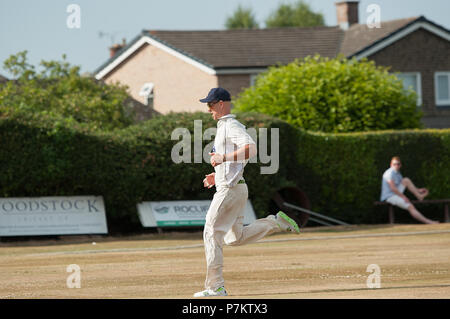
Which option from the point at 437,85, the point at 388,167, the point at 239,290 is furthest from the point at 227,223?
the point at 437,85

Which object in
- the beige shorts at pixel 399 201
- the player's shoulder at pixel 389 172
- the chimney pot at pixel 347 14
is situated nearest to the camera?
the player's shoulder at pixel 389 172

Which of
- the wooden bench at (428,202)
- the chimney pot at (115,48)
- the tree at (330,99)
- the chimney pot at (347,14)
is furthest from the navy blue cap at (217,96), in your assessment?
the chimney pot at (115,48)

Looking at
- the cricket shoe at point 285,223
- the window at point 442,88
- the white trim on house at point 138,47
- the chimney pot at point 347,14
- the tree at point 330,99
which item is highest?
the chimney pot at point 347,14

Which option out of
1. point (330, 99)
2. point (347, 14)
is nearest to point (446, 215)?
point (330, 99)

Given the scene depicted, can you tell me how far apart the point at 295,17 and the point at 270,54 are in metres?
63.3

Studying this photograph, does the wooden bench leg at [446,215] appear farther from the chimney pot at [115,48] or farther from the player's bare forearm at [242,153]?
the chimney pot at [115,48]

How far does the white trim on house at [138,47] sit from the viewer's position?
38.6 metres

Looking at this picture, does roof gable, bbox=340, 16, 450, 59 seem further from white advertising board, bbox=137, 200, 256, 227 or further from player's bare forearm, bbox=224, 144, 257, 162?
player's bare forearm, bbox=224, 144, 257, 162

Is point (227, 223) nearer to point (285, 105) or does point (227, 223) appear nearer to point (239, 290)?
point (239, 290)

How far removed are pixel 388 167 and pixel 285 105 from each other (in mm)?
4580

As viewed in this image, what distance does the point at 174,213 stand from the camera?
21.7 metres

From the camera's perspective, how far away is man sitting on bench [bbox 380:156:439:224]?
22875mm

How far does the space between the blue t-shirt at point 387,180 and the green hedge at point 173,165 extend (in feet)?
1.98

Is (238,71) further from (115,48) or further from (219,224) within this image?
(219,224)
